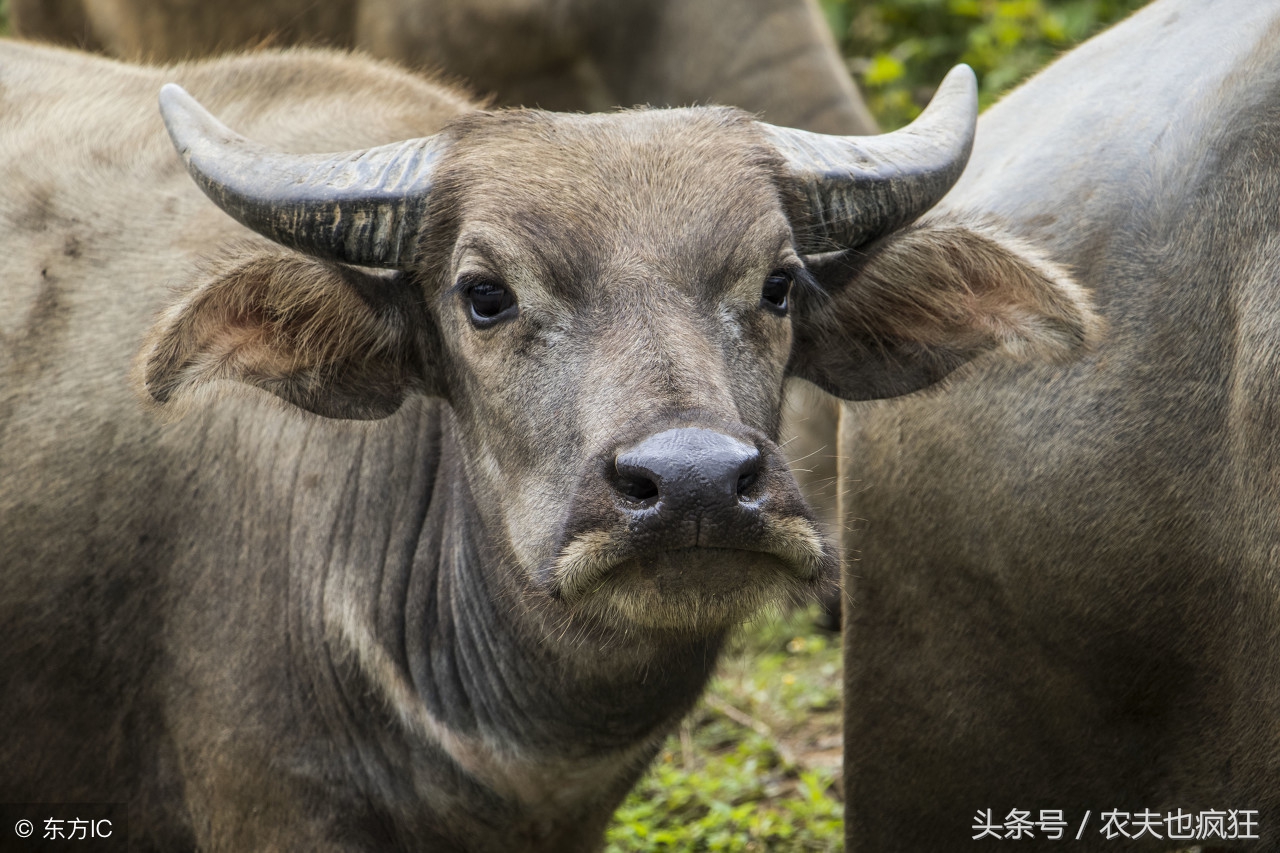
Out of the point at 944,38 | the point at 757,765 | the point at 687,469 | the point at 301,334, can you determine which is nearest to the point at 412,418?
the point at 301,334

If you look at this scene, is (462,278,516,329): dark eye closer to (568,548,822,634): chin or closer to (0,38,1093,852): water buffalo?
(0,38,1093,852): water buffalo

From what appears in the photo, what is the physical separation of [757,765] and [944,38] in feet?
22.7

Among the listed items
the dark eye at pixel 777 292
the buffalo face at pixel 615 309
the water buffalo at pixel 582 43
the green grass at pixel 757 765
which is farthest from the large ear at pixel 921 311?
the water buffalo at pixel 582 43

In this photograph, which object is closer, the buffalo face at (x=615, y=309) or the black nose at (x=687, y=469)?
the black nose at (x=687, y=469)

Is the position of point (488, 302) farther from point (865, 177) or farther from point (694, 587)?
point (865, 177)

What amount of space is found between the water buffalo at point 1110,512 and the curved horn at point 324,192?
1596 mm

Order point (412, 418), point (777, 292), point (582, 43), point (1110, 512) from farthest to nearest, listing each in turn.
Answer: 1. point (582, 43)
2. point (412, 418)
3. point (1110, 512)
4. point (777, 292)

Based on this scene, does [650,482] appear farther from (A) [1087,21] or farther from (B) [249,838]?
(A) [1087,21]

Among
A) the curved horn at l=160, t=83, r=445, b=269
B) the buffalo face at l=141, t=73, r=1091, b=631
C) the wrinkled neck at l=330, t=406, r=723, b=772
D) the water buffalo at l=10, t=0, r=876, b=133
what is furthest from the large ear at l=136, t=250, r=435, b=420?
the water buffalo at l=10, t=0, r=876, b=133

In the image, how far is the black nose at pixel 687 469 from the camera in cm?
312

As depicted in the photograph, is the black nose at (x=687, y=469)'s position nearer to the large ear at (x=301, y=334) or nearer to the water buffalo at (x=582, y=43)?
the large ear at (x=301, y=334)

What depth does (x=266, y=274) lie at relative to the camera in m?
3.93

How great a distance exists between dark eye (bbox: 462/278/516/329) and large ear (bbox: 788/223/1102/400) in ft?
2.96

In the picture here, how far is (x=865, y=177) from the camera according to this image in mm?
3908
